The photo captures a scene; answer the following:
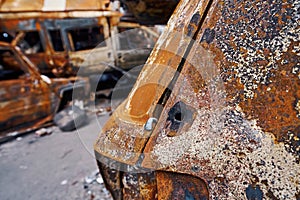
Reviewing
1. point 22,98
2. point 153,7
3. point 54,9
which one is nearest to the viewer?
point 153,7

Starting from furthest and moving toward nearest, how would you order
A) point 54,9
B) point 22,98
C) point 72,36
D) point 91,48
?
1. point 91,48
2. point 72,36
3. point 54,9
4. point 22,98

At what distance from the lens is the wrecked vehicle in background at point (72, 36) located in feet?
17.8

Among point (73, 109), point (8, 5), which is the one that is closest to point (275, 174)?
point (73, 109)

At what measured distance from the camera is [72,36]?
19.0 ft

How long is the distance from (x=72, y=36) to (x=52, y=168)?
3657 millimetres

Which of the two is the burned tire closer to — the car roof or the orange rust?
the car roof

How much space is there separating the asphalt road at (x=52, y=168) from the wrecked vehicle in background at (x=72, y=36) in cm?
212

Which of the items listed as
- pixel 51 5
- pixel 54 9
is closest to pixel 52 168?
pixel 54 9

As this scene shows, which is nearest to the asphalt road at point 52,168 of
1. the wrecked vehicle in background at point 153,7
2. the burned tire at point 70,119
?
the burned tire at point 70,119

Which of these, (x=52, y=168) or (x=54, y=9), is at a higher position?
(x=54, y=9)

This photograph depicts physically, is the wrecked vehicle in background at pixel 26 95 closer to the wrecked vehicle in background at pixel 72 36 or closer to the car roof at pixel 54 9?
the wrecked vehicle in background at pixel 72 36

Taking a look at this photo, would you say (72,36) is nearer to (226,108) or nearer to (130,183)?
(130,183)

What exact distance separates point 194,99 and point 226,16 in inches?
8.2

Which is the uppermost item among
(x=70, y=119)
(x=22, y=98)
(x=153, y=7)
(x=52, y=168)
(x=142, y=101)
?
(x=153, y=7)
